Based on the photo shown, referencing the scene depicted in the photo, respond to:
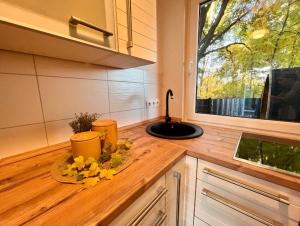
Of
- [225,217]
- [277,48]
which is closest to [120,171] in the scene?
[225,217]

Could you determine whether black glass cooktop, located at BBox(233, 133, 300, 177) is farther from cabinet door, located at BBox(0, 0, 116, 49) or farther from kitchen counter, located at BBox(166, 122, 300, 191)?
cabinet door, located at BBox(0, 0, 116, 49)

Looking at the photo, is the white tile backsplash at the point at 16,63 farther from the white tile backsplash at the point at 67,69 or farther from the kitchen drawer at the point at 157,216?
the kitchen drawer at the point at 157,216

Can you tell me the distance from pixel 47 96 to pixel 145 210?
0.72m

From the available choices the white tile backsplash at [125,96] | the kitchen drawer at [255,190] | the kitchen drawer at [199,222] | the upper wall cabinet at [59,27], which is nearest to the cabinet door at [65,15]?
the upper wall cabinet at [59,27]

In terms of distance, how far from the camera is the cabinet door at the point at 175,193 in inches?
27.4

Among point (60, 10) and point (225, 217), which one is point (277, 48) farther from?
point (60, 10)

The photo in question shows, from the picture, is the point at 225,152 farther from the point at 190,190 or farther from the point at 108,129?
the point at 108,129

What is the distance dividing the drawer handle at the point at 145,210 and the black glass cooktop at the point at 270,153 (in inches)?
15.3

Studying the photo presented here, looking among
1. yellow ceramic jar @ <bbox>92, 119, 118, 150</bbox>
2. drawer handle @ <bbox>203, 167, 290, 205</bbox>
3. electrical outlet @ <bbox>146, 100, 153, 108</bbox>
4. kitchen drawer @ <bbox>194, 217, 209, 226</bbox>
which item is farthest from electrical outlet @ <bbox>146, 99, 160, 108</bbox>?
kitchen drawer @ <bbox>194, 217, 209, 226</bbox>

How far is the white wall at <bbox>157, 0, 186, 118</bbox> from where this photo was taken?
1305 millimetres

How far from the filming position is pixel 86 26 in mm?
559

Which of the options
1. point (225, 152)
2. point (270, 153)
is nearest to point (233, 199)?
point (225, 152)

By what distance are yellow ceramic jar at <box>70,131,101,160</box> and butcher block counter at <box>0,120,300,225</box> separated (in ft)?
0.40

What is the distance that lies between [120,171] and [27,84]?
1.99 feet
